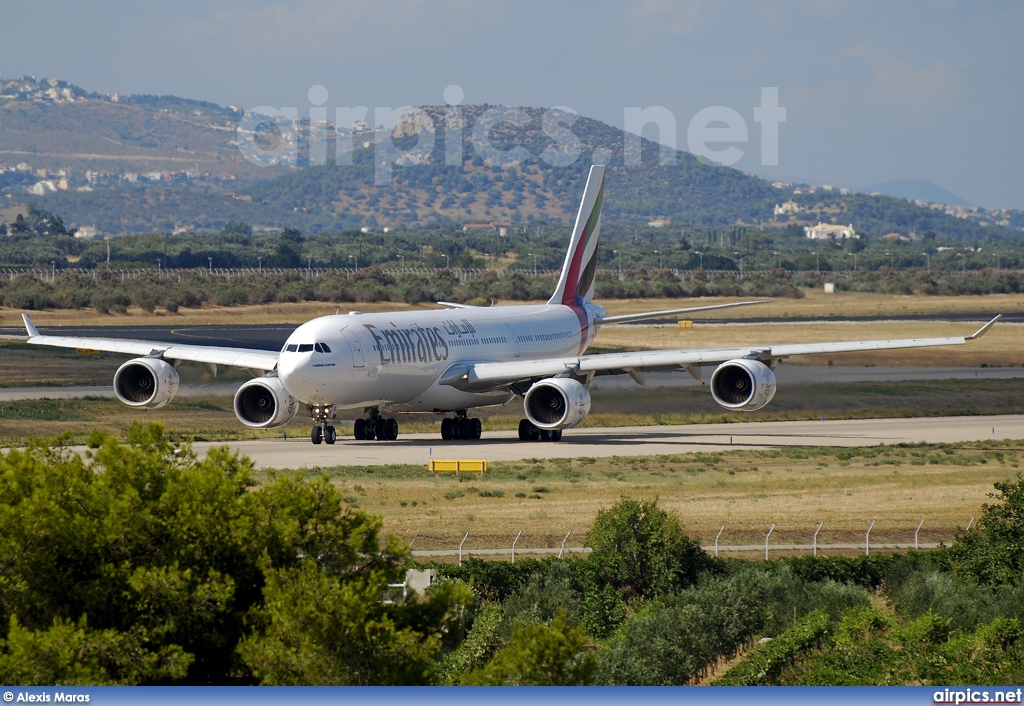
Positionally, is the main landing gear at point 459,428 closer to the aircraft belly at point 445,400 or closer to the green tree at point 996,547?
the aircraft belly at point 445,400

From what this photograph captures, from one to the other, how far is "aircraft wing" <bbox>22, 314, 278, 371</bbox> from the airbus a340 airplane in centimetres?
5

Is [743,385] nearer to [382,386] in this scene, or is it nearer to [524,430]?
[524,430]

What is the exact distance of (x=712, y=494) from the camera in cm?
3688

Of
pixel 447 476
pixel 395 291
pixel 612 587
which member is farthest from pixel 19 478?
pixel 395 291

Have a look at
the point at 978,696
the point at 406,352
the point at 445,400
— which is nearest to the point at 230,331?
the point at 445,400

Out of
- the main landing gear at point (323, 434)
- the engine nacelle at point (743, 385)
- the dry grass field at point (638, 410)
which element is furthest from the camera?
the dry grass field at point (638, 410)

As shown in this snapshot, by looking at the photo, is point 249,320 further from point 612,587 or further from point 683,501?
point 612,587

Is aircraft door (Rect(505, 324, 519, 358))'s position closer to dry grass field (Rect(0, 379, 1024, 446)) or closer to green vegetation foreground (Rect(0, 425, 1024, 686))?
dry grass field (Rect(0, 379, 1024, 446))

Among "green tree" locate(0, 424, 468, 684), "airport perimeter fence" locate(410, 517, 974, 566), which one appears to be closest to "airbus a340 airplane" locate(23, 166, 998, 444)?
"airport perimeter fence" locate(410, 517, 974, 566)

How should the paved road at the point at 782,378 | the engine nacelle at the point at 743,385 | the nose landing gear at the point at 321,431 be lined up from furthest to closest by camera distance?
the paved road at the point at 782,378
the engine nacelle at the point at 743,385
the nose landing gear at the point at 321,431

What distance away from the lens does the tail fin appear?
59.6m

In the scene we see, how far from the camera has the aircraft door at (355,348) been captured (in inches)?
1704

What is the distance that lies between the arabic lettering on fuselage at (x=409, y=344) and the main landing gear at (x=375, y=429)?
142 inches

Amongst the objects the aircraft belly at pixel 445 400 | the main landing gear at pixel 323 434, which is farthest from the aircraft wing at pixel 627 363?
the main landing gear at pixel 323 434
